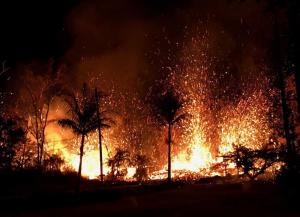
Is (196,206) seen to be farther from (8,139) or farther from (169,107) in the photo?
(8,139)

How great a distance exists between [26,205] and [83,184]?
12938mm

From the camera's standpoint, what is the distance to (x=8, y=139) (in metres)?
32.7

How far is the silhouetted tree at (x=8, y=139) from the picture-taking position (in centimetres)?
2957

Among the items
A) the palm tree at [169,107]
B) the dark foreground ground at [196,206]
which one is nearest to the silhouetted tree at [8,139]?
the palm tree at [169,107]

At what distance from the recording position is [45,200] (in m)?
17.6

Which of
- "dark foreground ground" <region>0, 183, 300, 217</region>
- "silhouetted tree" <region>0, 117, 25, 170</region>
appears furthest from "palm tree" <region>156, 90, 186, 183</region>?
"silhouetted tree" <region>0, 117, 25, 170</region>

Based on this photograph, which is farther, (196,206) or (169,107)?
(169,107)

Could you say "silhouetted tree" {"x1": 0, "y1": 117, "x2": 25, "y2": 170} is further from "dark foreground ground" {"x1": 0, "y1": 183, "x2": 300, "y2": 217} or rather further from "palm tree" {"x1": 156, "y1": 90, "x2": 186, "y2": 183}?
"dark foreground ground" {"x1": 0, "y1": 183, "x2": 300, "y2": 217}

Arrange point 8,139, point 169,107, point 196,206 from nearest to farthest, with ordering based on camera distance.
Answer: point 196,206
point 169,107
point 8,139

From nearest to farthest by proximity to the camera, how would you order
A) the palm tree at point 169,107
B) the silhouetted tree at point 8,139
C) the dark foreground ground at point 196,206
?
1. the dark foreground ground at point 196,206
2. the palm tree at point 169,107
3. the silhouetted tree at point 8,139

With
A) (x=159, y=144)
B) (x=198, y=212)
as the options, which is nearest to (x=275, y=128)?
(x=198, y=212)

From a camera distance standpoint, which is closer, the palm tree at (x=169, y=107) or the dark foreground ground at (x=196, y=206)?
the dark foreground ground at (x=196, y=206)

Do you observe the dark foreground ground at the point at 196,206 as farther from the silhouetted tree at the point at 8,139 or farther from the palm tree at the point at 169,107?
the silhouetted tree at the point at 8,139

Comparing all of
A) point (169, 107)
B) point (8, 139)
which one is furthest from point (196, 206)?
point (8, 139)
